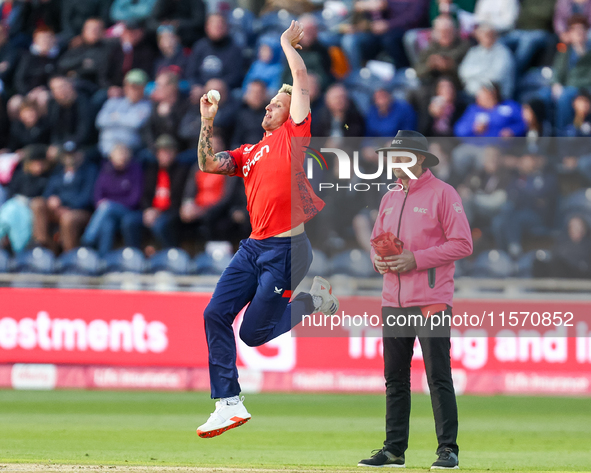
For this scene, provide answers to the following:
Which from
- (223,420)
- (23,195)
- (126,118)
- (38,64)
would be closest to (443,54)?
(126,118)

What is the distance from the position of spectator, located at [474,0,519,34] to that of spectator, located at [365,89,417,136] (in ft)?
8.29

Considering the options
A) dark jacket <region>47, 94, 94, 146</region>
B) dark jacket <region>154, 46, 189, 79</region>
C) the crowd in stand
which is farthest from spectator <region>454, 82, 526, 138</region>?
dark jacket <region>47, 94, 94, 146</region>

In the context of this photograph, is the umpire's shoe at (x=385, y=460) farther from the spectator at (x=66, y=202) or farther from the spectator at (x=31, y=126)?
the spectator at (x=31, y=126)

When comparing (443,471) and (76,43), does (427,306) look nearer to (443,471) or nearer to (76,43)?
(443,471)

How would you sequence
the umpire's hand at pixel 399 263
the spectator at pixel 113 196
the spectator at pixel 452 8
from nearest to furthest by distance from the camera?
1. the umpire's hand at pixel 399 263
2. the spectator at pixel 113 196
3. the spectator at pixel 452 8

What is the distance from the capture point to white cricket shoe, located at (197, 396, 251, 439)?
247 inches

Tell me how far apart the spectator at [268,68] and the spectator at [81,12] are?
3.56 metres

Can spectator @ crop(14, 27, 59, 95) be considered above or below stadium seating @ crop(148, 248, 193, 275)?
above

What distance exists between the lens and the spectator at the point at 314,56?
13.6 meters

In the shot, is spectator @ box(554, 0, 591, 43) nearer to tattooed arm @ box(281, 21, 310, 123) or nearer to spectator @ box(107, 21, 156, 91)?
spectator @ box(107, 21, 156, 91)

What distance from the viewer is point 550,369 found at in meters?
11.2

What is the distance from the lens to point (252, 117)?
12969mm

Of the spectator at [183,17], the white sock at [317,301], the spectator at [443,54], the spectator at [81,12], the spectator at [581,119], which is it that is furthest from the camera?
the spectator at [81,12]

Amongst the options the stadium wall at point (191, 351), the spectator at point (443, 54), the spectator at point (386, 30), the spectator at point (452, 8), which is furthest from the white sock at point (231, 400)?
the spectator at point (452, 8)
